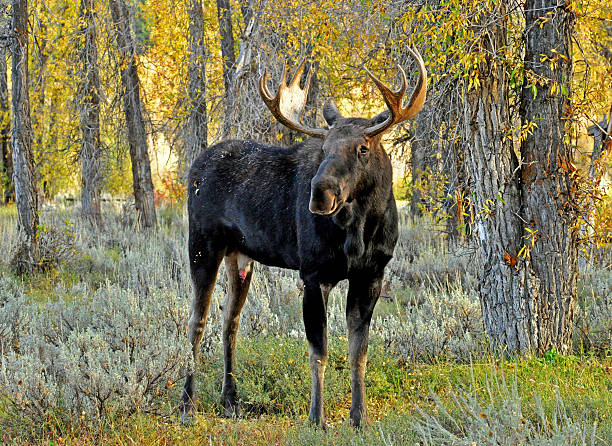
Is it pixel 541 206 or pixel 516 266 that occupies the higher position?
pixel 541 206

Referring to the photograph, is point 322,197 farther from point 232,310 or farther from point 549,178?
point 549,178

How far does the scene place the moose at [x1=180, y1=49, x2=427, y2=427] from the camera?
463 centimetres

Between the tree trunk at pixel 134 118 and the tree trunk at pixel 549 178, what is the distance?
874cm

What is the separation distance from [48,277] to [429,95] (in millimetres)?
6560

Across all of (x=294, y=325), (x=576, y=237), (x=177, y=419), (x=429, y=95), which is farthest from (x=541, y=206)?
(x=177, y=419)

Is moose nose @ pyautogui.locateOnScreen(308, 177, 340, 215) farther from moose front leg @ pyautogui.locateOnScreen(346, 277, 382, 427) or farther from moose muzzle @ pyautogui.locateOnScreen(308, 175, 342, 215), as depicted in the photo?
moose front leg @ pyautogui.locateOnScreen(346, 277, 382, 427)

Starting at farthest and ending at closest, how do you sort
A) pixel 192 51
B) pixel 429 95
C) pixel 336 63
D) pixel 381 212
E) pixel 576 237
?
pixel 192 51, pixel 336 63, pixel 429 95, pixel 576 237, pixel 381 212

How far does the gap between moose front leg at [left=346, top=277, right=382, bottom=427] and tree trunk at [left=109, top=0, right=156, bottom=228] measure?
9.25m

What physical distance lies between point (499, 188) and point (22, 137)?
7143 millimetres

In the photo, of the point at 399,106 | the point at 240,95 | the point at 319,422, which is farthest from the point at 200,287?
the point at 240,95

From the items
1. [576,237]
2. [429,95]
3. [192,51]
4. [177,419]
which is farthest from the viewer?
[192,51]

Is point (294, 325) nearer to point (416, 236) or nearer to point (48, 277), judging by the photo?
point (48, 277)

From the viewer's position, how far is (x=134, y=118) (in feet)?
47.5

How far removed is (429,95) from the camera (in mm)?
7012
